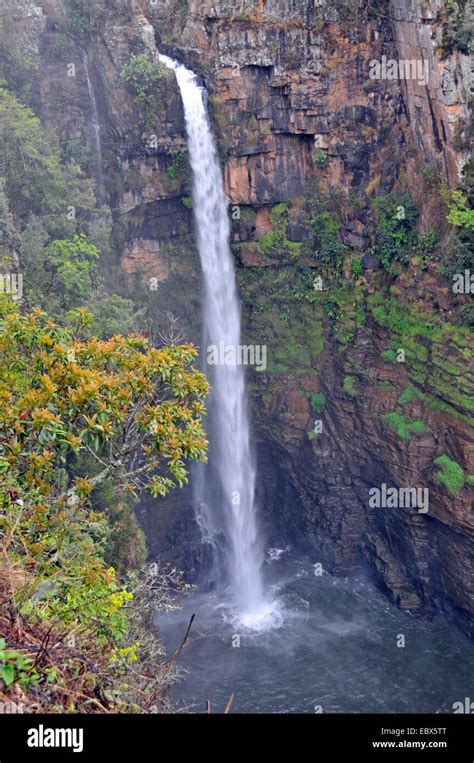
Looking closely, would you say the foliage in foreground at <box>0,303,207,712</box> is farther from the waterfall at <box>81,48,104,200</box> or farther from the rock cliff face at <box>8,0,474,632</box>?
the waterfall at <box>81,48,104,200</box>

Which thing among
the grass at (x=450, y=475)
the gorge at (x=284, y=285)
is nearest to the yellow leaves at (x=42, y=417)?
the gorge at (x=284, y=285)

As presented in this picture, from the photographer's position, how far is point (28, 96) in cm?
1897

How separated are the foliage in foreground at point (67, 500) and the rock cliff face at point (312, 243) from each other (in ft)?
33.3

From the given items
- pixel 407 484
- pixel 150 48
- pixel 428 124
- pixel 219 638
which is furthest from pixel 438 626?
pixel 150 48

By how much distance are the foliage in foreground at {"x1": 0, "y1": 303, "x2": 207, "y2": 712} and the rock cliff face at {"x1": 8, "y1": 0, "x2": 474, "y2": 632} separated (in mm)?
10144

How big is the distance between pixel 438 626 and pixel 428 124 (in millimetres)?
12481

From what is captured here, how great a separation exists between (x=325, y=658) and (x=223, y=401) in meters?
7.90

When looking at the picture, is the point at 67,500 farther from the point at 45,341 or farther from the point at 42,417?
the point at 45,341

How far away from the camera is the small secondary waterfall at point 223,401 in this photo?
1972 cm

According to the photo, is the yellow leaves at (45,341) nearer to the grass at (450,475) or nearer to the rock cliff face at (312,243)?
the rock cliff face at (312,243)

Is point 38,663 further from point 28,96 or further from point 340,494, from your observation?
point 28,96

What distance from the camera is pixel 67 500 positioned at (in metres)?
7.63
